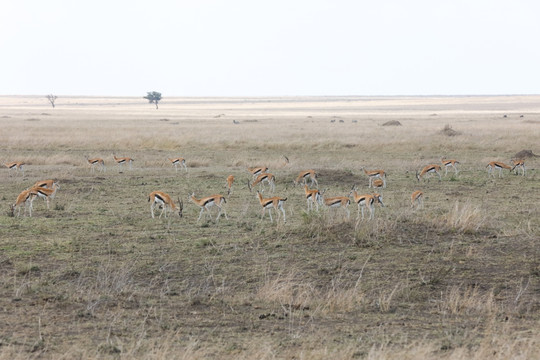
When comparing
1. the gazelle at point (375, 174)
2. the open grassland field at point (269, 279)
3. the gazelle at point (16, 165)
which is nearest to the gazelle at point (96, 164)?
the gazelle at point (16, 165)

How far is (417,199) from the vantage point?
16.0 meters

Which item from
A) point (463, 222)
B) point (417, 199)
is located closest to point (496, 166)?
Result: point (417, 199)

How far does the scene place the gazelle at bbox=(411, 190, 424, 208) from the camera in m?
15.3

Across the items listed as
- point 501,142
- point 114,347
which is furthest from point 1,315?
point 501,142

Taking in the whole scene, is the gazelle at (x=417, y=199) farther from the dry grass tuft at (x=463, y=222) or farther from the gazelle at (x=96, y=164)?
the gazelle at (x=96, y=164)

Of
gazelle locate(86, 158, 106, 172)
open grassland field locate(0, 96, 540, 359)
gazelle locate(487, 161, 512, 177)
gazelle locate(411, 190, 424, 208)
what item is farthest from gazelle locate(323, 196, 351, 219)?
gazelle locate(86, 158, 106, 172)

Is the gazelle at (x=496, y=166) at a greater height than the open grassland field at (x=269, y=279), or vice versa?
the open grassland field at (x=269, y=279)

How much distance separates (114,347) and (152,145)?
28418mm

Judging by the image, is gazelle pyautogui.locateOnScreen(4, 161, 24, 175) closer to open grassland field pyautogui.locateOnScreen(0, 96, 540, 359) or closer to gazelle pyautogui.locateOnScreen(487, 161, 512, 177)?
open grassland field pyautogui.locateOnScreen(0, 96, 540, 359)

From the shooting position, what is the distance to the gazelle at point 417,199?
1528 cm

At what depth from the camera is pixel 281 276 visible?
9672mm

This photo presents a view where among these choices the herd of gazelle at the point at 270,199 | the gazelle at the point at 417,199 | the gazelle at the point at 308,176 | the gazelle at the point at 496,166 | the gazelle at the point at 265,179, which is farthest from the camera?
the gazelle at the point at 496,166

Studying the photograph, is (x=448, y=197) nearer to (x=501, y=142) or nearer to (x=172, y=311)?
(x=172, y=311)

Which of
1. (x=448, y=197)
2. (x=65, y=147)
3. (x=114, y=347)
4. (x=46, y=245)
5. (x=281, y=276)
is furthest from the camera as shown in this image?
(x=65, y=147)
